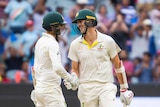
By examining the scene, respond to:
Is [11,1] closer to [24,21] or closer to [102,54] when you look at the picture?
[24,21]

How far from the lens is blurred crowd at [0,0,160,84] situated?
1296 centimetres

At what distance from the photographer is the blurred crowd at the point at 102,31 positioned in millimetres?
12961

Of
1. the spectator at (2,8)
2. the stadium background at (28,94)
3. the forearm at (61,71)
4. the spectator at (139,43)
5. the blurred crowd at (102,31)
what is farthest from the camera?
the spectator at (2,8)

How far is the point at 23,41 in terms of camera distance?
1355 cm

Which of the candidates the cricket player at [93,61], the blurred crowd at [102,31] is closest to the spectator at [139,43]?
the blurred crowd at [102,31]

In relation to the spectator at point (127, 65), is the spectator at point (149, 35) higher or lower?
higher

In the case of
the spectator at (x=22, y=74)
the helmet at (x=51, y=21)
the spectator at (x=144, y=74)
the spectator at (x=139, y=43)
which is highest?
the helmet at (x=51, y=21)

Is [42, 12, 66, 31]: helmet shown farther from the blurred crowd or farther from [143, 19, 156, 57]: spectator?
[143, 19, 156, 57]: spectator

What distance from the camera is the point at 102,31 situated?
13.4 metres

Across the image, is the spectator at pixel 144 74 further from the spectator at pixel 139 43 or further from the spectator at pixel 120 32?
the spectator at pixel 120 32

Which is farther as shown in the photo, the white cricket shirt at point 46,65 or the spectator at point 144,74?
the spectator at point 144,74

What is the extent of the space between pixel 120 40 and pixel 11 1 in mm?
2755

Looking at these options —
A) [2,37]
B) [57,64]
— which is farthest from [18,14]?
[57,64]

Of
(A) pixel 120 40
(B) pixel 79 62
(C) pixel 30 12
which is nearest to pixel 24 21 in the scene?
(C) pixel 30 12
